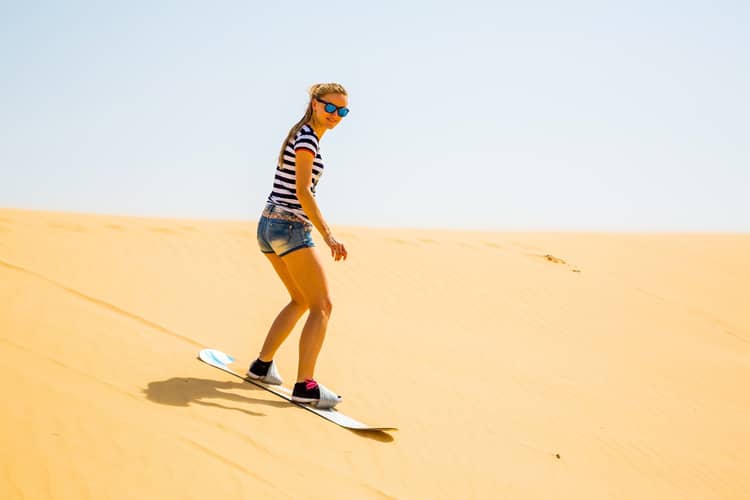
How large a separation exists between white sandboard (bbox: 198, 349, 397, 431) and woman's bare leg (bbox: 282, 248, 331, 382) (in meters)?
0.36

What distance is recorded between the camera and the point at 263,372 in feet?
15.7

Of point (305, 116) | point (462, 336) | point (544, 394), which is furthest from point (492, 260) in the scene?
point (305, 116)

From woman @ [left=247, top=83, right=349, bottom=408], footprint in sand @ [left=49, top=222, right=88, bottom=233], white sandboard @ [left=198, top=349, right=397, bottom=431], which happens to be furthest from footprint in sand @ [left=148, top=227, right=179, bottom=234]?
woman @ [left=247, top=83, right=349, bottom=408]

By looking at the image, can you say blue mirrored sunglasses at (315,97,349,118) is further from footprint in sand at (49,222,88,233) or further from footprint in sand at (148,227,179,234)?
footprint in sand at (148,227,179,234)

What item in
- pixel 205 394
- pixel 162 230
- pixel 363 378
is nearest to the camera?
pixel 205 394

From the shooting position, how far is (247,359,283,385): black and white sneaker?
15.7 ft

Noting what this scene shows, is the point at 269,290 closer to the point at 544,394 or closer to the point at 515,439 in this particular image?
the point at 544,394

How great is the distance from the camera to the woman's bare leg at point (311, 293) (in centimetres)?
433

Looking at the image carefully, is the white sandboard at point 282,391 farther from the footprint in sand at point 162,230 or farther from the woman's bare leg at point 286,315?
the footprint in sand at point 162,230

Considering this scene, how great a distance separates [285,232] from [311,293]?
402mm

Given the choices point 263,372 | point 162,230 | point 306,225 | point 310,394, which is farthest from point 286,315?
point 162,230

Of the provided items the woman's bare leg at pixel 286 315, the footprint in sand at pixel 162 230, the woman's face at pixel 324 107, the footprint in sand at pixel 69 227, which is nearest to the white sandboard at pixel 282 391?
the woman's bare leg at pixel 286 315

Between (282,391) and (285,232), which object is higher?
(285,232)

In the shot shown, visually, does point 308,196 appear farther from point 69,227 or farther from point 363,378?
point 69,227
